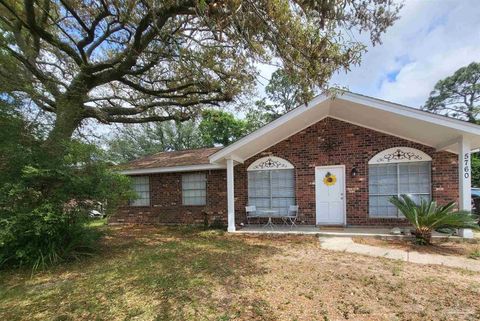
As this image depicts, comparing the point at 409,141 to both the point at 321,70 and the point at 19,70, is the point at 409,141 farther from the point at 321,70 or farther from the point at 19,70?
the point at 19,70

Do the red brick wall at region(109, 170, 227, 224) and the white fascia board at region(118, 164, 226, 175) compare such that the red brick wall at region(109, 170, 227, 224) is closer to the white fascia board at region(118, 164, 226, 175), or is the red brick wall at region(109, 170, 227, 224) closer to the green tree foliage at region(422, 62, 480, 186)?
the white fascia board at region(118, 164, 226, 175)

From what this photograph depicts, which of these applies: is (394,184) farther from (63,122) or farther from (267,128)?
(63,122)

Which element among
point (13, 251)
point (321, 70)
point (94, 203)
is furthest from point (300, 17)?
point (13, 251)

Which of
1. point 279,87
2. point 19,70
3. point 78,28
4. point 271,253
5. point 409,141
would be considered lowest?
point 271,253

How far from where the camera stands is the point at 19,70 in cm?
667

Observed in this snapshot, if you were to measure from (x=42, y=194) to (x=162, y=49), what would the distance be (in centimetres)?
472

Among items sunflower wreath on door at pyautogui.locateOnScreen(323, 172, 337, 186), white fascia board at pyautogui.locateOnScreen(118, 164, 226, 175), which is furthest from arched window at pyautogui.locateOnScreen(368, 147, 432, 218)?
white fascia board at pyautogui.locateOnScreen(118, 164, 226, 175)

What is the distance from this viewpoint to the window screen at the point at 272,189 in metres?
10.4

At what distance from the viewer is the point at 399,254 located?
6.32 meters

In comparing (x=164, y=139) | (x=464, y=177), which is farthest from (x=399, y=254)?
(x=164, y=139)

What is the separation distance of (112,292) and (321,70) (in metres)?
5.00

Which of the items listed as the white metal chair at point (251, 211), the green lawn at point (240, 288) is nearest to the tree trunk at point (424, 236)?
the green lawn at point (240, 288)

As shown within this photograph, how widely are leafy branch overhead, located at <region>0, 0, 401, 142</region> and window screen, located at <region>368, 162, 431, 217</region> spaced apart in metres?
5.36

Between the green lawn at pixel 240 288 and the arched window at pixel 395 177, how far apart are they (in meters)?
3.94
